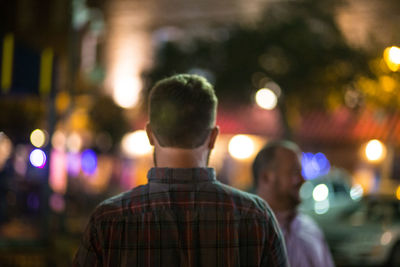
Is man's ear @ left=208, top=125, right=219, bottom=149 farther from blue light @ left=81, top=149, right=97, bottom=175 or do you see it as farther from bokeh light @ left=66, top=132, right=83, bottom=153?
bokeh light @ left=66, top=132, right=83, bottom=153

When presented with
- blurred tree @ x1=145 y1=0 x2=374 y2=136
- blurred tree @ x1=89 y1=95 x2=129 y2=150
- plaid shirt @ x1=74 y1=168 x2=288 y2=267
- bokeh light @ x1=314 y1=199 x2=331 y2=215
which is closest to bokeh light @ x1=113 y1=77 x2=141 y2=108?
blurred tree @ x1=89 y1=95 x2=129 y2=150

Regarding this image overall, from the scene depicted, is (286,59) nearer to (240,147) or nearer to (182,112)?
(240,147)

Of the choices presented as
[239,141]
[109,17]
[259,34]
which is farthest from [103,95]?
[259,34]

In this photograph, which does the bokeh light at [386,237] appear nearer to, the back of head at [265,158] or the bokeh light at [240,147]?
the back of head at [265,158]

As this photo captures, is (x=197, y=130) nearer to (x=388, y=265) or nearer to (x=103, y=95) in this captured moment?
(x=388, y=265)

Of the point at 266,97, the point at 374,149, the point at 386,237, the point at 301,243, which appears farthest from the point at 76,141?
the point at 301,243

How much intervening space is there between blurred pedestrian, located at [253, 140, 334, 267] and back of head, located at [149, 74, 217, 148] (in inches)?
54.1

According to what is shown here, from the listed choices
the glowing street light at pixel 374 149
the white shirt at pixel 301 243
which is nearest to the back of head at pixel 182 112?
the white shirt at pixel 301 243

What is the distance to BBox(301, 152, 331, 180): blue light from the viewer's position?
75.5 feet

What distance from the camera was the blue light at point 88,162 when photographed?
25.3 meters

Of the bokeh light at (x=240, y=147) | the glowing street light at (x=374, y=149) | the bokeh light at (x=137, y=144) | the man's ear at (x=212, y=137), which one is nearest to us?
the man's ear at (x=212, y=137)

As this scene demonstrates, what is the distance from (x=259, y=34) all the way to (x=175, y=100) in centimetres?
1314

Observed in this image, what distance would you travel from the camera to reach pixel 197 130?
2.04 metres

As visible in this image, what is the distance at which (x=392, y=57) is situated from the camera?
1312 cm
